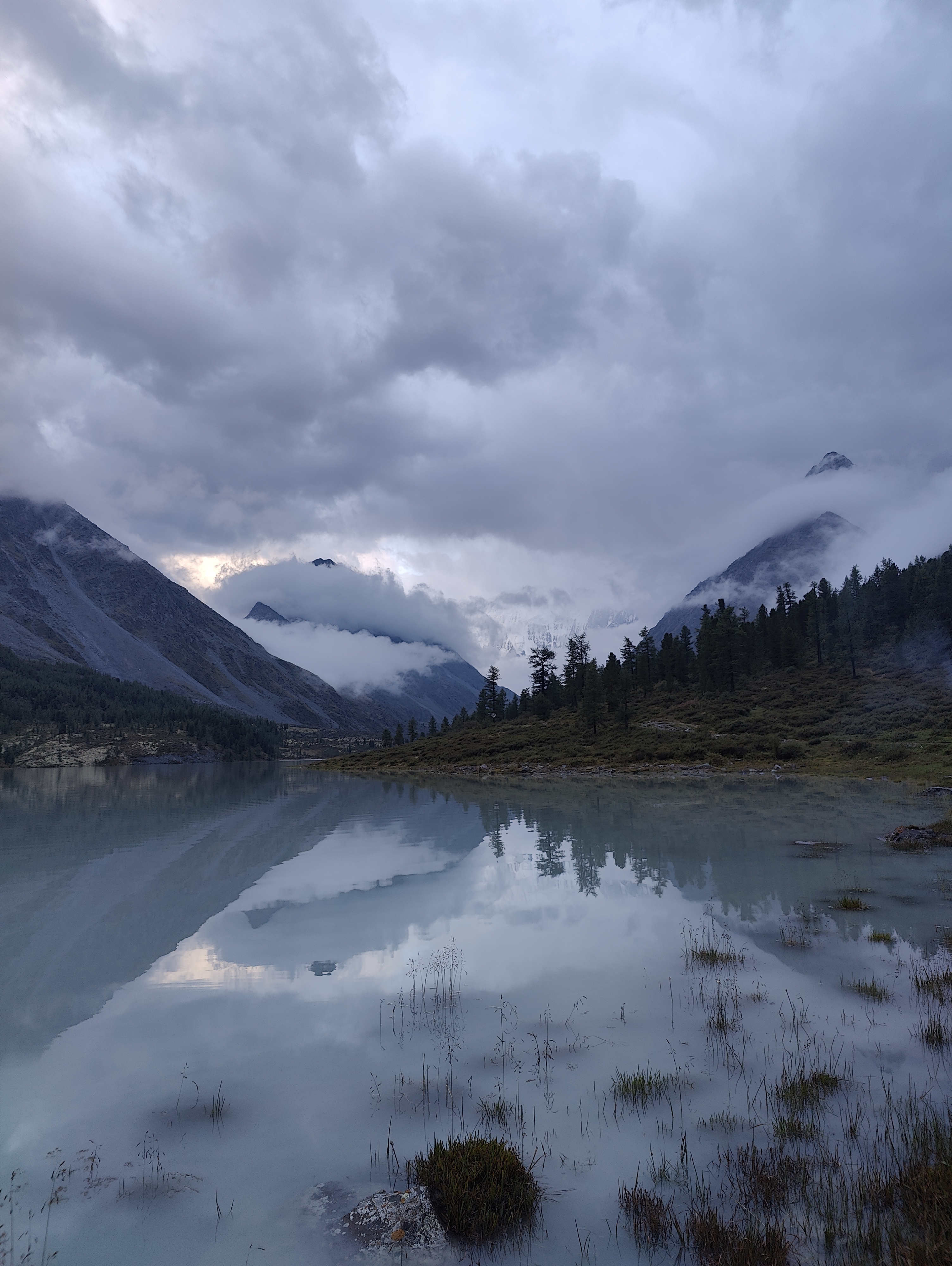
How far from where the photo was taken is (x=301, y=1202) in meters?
7.29

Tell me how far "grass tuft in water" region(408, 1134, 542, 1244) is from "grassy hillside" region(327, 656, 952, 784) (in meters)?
56.4

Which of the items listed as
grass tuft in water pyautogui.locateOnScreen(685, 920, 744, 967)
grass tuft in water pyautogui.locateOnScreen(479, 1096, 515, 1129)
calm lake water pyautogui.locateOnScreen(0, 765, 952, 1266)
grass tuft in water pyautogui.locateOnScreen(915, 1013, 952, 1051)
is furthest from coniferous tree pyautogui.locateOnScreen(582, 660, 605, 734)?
grass tuft in water pyautogui.locateOnScreen(479, 1096, 515, 1129)

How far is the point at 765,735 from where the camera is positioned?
84.1 m

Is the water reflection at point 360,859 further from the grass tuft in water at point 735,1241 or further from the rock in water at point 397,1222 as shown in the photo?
the grass tuft in water at point 735,1241

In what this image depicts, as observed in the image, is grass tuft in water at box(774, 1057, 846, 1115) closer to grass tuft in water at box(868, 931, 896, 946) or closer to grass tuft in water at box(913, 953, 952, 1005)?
grass tuft in water at box(913, 953, 952, 1005)

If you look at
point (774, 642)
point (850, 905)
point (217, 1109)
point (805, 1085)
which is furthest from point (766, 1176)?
point (774, 642)

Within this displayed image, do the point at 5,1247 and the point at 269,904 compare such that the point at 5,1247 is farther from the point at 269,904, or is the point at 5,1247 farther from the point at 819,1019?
the point at 269,904

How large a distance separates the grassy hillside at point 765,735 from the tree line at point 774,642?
3.88 meters

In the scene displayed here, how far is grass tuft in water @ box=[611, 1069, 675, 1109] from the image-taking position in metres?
8.98

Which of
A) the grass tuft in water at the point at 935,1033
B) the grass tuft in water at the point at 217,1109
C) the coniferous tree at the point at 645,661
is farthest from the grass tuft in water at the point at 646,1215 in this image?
the coniferous tree at the point at 645,661

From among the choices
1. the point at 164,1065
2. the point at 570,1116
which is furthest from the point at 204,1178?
the point at 570,1116

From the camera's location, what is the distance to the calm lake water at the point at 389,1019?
7.48 metres

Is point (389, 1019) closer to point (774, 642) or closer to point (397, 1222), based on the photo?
point (397, 1222)

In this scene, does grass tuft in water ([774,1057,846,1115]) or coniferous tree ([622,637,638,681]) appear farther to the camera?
coniferous tree ([622,637,638,681])
